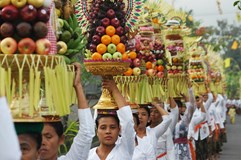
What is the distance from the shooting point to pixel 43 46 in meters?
3.31

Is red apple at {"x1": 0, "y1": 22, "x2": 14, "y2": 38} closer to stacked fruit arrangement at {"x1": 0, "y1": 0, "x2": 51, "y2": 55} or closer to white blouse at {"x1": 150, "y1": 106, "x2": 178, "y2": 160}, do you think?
stacked fruit arrangement at {"x1": 0, "y1": 0, "x2": 51, "y2": 55}

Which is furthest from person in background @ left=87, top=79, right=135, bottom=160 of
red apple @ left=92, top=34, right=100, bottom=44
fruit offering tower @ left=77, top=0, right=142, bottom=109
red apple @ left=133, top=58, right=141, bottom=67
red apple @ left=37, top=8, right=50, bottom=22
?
red apple @ left=37, top=8, right=50, bottom=22

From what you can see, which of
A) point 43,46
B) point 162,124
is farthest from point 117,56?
point 162,124

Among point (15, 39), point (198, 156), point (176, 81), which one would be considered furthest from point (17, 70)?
point (198, 156)

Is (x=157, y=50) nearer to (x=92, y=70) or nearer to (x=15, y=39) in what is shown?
(x=92, y=70)

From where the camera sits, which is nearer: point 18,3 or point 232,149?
point 18,3

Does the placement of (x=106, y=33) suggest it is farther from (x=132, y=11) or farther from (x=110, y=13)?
(x=132, y=11)

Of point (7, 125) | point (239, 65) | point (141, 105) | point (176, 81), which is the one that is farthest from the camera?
point (239, 65)

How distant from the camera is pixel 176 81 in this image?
8.98m

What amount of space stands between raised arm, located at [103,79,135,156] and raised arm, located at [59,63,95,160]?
0.95m

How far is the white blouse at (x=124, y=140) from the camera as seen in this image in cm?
523

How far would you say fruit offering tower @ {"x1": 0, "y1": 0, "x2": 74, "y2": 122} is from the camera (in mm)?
3268

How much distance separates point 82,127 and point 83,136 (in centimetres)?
9

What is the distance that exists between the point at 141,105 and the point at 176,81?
2.20 m
